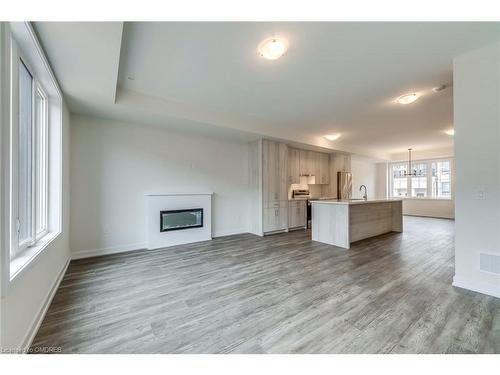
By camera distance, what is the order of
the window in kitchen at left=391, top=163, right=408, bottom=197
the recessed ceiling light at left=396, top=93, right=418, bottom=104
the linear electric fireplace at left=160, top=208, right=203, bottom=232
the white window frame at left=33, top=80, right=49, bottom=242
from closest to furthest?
the white window frame at left=33, top=80, right=49, bottom=242
the recessed ceiling light at left=396, top=93, right=418, bottom=104
the linear electric fireplace at left=160, top=208, right=203, bottom=232
the window in kitchen at left=391, top=163, right=408, bottom=197

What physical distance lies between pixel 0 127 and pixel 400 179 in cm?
1165

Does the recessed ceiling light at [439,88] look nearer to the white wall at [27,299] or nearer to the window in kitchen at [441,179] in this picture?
the white wall at [27,299]

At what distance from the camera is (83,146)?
367 cm

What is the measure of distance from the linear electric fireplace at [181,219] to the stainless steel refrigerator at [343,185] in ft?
16.8

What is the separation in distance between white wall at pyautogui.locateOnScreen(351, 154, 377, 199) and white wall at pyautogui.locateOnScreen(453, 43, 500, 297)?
6506 millimetres

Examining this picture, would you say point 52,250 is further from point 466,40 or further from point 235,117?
point 466,40

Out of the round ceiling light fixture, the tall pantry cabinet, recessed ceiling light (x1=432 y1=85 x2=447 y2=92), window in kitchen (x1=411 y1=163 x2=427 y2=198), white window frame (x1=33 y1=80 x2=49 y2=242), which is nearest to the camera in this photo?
white window frame (x1=33 y1=80 x2=49 y2=242)

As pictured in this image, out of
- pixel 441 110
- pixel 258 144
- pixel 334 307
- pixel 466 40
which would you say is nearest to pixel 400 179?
pixel 441 110

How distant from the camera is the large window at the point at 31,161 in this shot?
6.16ft

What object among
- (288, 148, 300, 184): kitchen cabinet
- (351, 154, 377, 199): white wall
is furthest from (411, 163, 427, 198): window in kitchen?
(288, 148, 300, 184): kitchen cabinet

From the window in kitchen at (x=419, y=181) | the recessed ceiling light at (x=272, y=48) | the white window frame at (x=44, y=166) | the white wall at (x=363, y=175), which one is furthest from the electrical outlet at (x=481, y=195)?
the window in kitchen at (x=419, y=181)

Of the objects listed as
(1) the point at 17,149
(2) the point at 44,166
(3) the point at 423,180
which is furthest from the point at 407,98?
(3) the point at 423,180

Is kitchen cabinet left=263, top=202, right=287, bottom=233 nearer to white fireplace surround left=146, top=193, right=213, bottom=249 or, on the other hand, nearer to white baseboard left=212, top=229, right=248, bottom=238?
white baseboard left=212, top=229, right=248, bottom=238

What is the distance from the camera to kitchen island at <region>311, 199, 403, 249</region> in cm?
417
